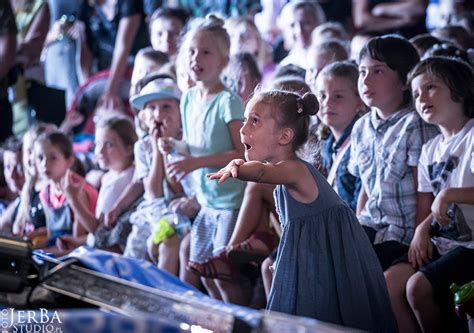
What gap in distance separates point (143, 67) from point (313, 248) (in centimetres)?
299

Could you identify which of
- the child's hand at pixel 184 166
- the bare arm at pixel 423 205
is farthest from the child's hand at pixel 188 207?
the bare arm at pixel 423 205

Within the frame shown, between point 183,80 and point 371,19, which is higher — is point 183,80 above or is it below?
below

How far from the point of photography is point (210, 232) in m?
4.70

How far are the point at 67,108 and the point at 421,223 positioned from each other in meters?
4.65

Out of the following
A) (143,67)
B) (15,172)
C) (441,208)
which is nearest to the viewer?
(441,208)

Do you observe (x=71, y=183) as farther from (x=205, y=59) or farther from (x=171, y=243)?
(x=205, y=59)

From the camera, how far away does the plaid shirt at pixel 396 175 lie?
3973 mm

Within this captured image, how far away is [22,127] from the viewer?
782cm

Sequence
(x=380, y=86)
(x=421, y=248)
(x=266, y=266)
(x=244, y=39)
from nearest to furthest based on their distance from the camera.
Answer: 1. (x=421, y=248)
2. (x=380, y=86)
3. (x=266, y=266)
4. (x=244, y=39)

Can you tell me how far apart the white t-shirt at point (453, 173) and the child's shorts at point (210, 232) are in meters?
1.16

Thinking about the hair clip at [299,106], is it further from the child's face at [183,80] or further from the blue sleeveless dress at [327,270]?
the child's face at [183,80]

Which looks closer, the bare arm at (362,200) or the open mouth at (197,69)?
the bare arm at (362,200)

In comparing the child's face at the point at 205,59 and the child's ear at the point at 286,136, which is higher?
the child's face at the point at 205,59

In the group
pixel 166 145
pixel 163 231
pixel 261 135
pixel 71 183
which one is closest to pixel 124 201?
pixel 71 183
